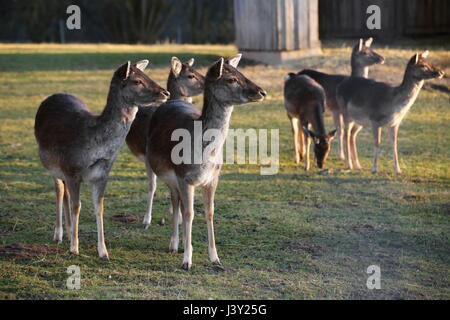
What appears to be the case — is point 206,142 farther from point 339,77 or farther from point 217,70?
point 339,77

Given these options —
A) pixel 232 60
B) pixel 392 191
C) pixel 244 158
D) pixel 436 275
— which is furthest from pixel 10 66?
pixel 436 275

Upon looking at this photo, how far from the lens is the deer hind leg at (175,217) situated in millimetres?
8062

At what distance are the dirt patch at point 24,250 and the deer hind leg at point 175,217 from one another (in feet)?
3.95

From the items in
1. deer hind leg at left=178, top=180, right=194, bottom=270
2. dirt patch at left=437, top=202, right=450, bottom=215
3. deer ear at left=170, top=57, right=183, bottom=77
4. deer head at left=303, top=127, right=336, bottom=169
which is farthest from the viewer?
deer head at left=303, top=127, right=336, bottom=169

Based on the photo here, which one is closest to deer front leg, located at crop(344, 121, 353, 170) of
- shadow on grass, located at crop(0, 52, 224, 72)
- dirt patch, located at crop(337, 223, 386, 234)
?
dirt patch, located at crop(337, 223, 386, 234)

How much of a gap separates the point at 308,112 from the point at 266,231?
12.4 ft

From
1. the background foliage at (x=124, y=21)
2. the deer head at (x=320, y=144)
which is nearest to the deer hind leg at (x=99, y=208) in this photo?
the deer head at (x=320, y=144)

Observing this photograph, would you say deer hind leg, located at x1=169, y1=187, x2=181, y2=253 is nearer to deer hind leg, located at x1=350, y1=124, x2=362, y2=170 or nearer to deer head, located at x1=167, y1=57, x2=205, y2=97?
deer head, located at x1=167, y1=57, x2=205, y2=97

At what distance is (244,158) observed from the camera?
13039mm

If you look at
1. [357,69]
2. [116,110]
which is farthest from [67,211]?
[357,69]

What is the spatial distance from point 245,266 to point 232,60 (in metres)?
2.01

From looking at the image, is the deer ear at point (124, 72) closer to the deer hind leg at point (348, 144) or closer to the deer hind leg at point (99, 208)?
the deer hind leg at point (99, 208)

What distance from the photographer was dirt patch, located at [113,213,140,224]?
9.57 m

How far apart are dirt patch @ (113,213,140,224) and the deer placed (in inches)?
10.0
